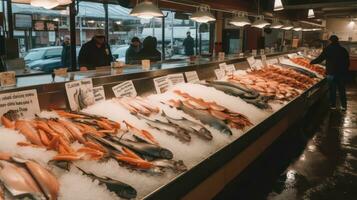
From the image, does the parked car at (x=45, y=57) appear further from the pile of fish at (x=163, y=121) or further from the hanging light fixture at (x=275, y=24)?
the pile of fish at (x=163, y=121)

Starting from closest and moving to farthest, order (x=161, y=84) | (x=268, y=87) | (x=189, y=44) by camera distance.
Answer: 1. (x=161, y=84)
2. (x=268, y=87)
3. (x=189, y=44)

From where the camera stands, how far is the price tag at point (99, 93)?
3115 millimetres

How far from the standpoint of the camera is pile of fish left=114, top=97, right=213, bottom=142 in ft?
9.39

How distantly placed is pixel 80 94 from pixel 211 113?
1.26 m

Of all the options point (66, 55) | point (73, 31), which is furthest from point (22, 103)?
point (66, 55)

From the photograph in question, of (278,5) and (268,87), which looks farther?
(278,5)

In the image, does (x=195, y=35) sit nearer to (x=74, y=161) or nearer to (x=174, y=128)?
(x=174, y=128)

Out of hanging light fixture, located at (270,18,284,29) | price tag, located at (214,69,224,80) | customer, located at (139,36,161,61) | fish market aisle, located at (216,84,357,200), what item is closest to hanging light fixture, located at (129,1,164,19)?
price tag, located at (214,69,224,80)

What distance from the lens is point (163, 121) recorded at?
305cm

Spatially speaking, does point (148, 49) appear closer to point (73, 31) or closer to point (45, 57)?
point (73, 31)

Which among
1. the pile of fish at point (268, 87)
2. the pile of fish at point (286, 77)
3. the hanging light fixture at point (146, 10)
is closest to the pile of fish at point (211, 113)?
the hanging light fixture at point (146, 10)

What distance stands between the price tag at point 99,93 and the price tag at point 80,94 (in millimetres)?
49

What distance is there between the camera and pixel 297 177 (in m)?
4.60

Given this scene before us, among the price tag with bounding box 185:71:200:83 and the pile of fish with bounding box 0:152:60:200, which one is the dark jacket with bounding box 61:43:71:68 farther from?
the pile of fish with bounding box 0:152:60:200
